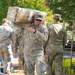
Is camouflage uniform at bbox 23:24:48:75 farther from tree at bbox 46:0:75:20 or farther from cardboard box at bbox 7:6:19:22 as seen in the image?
tree at bbox 46:0:75:20

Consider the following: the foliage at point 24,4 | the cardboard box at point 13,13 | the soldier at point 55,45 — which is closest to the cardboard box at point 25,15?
the cardboard box at point 13,13

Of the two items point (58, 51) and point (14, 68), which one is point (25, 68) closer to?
point (58, 51)

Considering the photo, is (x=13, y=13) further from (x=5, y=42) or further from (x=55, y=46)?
(x=5, y=42)

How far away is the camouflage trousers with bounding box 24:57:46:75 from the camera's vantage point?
900 cm

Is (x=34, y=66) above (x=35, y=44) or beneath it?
beneath

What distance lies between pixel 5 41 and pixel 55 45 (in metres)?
2.02

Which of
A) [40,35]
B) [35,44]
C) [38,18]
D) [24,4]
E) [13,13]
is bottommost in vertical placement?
[35,44]

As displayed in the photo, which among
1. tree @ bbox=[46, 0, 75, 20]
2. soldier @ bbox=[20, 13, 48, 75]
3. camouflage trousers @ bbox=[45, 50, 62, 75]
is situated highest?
tree @ bbox=[46, 0, 75, 20]

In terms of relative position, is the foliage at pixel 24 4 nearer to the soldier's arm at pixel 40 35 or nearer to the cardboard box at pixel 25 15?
the cardboard box at pixel 25 15

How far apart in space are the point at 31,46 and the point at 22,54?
0.73 metres

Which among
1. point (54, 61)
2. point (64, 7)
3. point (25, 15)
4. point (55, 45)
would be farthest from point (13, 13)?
point (64, 7)

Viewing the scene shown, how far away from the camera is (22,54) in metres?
9.63

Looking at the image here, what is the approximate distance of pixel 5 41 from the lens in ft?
38.1

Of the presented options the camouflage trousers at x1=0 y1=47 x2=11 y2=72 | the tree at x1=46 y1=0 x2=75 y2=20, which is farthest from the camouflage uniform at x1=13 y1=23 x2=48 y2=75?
the tree at x1=46 y1=0 x2=75 y2=20
